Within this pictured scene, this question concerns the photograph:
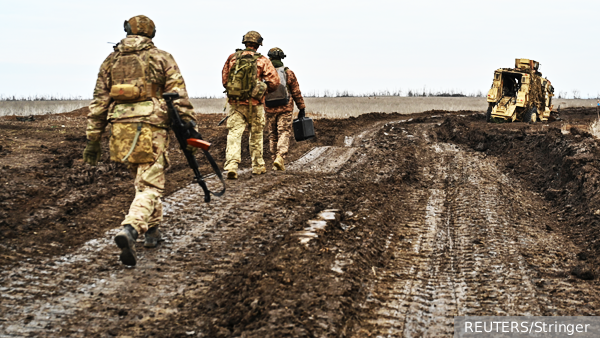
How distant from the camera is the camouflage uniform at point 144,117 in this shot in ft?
14.7

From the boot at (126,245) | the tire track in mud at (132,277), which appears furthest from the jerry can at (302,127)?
the boot at (126,245)

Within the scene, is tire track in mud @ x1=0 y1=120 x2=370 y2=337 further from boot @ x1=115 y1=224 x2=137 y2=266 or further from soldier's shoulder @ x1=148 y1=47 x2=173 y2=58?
soldier's shoulder @ x1=148 y1=47 x2=173 y2=58

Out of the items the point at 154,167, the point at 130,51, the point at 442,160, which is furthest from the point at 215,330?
the point at 442,160

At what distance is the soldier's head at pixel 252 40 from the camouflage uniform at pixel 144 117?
3.25 metres

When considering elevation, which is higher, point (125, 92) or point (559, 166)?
point (125, 92)

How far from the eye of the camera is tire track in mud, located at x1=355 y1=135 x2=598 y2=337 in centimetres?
370

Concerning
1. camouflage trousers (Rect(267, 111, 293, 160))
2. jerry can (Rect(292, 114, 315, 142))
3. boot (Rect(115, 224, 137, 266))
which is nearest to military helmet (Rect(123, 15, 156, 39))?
boot (Rect(115, 224, 137, 266))

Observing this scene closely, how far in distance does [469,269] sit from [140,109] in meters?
3.30

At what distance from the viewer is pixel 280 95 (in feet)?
29.5

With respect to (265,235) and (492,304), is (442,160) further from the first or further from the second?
(492,304)

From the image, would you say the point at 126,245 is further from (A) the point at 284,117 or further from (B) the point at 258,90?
(A) the point at 284,117

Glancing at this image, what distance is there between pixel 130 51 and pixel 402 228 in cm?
354

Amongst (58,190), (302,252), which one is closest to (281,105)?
(58,190)

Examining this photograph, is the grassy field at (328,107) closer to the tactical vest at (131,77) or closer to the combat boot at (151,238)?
the combat boot at (151,238)
